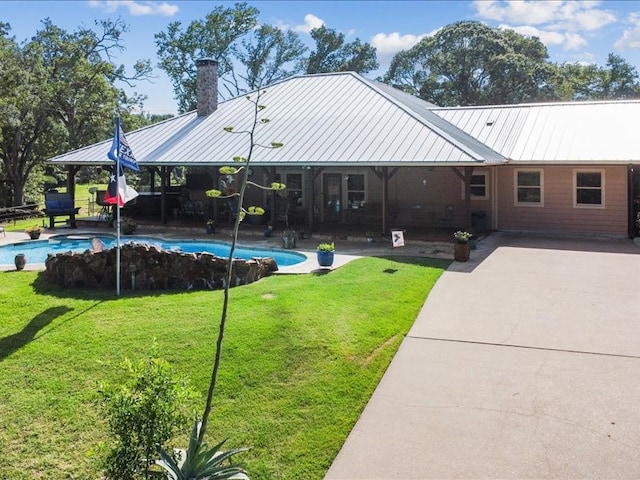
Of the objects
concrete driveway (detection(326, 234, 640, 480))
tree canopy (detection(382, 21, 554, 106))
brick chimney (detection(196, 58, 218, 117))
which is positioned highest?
tree canopy (detection(382, 21, 554, 106))

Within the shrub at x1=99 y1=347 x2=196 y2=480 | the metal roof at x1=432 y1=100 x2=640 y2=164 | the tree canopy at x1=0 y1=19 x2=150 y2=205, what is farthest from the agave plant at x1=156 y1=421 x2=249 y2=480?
the tree canopy at x1=0 y1=19 x2=150 y2=205

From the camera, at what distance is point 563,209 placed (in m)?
17.8

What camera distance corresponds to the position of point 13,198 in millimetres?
28375

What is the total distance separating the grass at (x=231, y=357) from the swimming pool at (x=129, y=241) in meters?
4.06

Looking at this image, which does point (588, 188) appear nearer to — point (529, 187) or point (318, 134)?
point (529, 187)

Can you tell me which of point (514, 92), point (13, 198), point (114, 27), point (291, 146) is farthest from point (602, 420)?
point (514, 92)

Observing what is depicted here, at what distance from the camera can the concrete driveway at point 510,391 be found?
15.6ft

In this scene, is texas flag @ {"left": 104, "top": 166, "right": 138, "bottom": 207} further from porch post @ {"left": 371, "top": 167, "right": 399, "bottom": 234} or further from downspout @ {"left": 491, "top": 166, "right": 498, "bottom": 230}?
downspout @ {"left": 491, "top": 166, "right": 498, "bottom": 230}

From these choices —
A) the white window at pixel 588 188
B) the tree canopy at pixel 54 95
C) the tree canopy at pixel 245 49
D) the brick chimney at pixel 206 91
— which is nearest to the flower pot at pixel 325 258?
the white window at pixel 588 188

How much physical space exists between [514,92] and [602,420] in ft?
137

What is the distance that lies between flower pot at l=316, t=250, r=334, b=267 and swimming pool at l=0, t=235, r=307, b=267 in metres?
1.99

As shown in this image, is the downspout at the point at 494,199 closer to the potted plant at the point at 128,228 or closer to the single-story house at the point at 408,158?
the single-story house at the point at 408,158

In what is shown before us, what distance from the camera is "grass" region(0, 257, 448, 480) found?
5.34m

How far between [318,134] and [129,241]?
6975 mm
